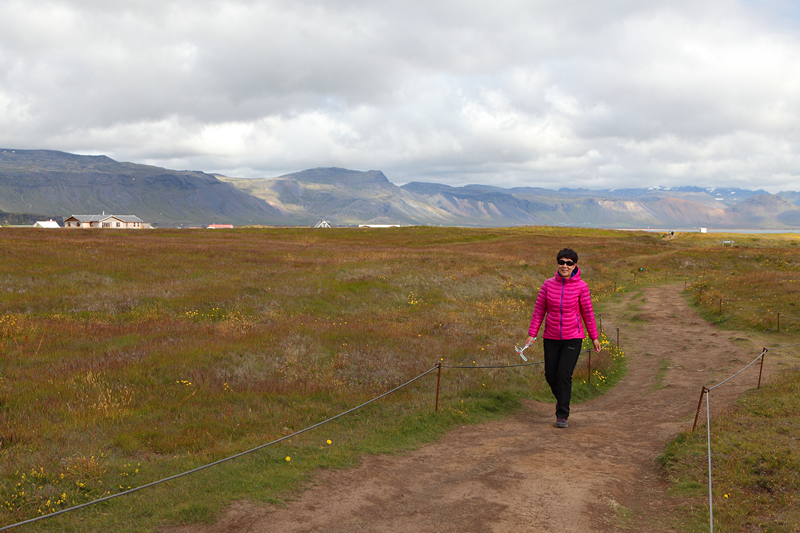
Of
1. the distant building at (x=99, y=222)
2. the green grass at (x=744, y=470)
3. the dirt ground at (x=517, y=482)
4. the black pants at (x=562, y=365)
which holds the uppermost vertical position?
the distant building at (x=99, y=222)

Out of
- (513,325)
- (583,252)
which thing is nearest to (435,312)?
(513,325)

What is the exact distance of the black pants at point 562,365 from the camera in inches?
419

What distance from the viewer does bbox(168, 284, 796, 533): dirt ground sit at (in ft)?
21.8

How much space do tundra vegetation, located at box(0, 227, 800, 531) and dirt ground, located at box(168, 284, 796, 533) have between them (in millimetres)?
565

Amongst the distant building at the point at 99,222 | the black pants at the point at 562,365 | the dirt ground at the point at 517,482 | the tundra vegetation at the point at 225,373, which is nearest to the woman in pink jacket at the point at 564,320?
the black pants at the point at 562,365

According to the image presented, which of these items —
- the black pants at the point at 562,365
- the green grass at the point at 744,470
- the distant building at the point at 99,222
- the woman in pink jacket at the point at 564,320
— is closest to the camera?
the green grass at the point at 744,470

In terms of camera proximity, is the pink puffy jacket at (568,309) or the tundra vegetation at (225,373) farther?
the pink puffy jacket at (568,309)

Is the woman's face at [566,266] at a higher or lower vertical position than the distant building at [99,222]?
lower

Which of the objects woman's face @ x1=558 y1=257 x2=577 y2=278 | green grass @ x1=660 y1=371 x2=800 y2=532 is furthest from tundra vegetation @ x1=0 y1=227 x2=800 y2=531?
woman's face @ x1=558 y1=257 x2=577 y2=278

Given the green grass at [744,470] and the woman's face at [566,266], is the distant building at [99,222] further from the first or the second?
the green grass at [744,470]

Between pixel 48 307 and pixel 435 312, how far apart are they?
15.9m

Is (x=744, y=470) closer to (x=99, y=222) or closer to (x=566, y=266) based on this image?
(x=566, y=266)

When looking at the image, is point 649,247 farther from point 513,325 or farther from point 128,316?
point 128,316

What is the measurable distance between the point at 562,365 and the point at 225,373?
26.8 feet
